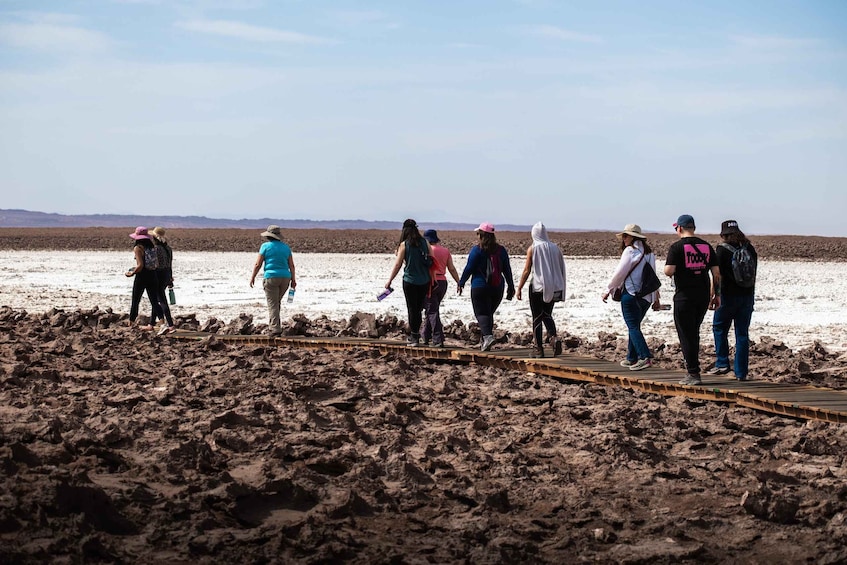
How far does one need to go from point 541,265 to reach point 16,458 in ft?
19.9

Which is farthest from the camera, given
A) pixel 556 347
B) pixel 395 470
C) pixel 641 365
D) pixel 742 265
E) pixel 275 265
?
pixel 275 265

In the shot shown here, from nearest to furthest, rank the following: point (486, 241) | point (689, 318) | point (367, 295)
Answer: point (689, 318) → point (486, 241) → point (367, 295)

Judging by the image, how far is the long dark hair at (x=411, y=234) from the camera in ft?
41.0

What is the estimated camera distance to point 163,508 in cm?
674

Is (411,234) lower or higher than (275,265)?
higher

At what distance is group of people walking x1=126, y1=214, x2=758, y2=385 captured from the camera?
33.5ft

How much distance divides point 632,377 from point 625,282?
41.7 inches

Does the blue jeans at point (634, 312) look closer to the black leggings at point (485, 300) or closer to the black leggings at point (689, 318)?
the black leggings at point (689, 318)

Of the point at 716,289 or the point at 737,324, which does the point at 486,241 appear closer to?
the point at 716,289

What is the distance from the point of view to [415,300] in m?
13.0

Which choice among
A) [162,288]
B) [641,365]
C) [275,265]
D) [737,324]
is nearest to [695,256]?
[737,324]

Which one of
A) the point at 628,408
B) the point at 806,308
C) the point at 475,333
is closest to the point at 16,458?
the point at 628,408

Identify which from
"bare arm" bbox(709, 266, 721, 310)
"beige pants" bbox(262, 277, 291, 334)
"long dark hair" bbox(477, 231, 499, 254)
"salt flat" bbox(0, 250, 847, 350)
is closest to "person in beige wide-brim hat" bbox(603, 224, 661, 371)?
"bare arm" bbox(709, 266, 721, 310)

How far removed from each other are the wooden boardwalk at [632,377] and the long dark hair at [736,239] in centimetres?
141
